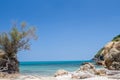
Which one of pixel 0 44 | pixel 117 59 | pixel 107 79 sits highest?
pixel 0 44

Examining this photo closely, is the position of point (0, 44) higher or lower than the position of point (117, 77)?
higher

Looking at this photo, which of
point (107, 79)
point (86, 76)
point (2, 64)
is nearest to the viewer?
point (107, 79)

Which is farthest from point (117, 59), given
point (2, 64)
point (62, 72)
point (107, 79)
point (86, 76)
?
point (2, 64)

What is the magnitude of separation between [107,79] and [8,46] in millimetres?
14723

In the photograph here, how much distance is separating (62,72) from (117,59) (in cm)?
650

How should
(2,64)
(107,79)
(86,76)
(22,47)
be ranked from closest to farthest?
(107,79) < (86,76) < (2,64) < (22,47)

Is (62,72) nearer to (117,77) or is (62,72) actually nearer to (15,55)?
(15,55)

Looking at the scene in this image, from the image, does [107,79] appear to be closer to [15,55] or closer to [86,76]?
[86,76]

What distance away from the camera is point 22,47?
3428 centimetres

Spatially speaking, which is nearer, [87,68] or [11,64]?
[11,64]

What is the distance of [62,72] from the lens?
111 feet

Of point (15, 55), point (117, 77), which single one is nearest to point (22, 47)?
point (15, 55)

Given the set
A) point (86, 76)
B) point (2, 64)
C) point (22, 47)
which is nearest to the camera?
point (86, 76)

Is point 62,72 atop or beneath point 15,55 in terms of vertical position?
beneath
